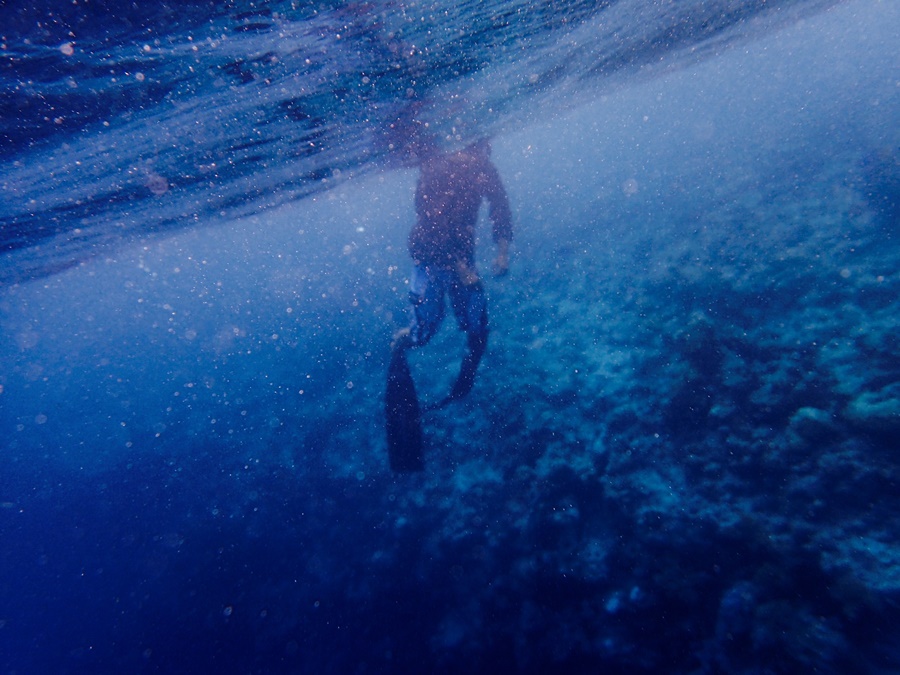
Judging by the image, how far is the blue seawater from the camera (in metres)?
4.82

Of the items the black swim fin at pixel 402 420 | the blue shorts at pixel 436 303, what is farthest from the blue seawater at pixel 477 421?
the blue shorts at pixel 436 303

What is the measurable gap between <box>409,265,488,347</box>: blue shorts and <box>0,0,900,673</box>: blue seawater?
3189 mm

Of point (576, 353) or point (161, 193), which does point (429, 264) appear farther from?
point (161, 193)

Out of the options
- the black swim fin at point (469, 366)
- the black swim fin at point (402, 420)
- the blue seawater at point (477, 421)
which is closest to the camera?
the blue seawater at point (477, 421)

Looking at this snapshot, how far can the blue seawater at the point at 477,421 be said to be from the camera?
4816 millimetres

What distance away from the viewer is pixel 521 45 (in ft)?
30.3

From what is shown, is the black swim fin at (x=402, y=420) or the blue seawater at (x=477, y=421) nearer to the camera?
the blue seawater at (x=477, y=421)

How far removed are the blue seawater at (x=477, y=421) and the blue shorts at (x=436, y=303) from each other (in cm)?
319

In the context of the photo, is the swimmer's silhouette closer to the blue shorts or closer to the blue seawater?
the blue shorts

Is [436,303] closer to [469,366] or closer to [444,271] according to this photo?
[444,271]

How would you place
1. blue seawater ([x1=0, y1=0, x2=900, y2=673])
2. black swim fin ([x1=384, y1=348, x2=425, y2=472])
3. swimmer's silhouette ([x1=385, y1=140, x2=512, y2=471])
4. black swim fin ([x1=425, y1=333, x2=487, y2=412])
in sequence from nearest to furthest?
blue seawater ([x1=0, y1=0, x2=900, y2=673]), black swim fin ([x1=384, y1=348, x2=425, y2=472]), swimmer's silhouette ([x1=385, y1=140, x2=512, y2=471]), black swim fin ([x1=425, y1=333, x2=487, y2=412])

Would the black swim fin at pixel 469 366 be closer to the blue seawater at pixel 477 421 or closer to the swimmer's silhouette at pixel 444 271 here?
the swimmer's silhouette at pixel 444 271

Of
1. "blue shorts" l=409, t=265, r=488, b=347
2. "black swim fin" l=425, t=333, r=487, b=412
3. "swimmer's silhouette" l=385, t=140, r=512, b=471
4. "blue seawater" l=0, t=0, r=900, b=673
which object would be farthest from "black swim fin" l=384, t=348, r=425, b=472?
"blue seawater" l=0, t=0, r=900, b=673

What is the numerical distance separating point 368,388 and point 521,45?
36.4 feet
